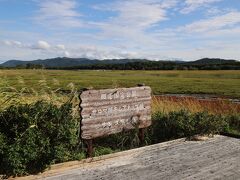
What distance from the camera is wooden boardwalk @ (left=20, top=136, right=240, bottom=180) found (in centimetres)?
679

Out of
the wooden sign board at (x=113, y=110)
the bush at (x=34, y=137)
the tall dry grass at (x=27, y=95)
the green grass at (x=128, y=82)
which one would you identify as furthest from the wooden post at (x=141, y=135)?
the bush at (x=34, y=137)

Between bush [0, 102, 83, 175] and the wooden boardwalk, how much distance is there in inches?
11.2

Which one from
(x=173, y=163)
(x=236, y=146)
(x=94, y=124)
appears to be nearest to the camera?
(x=173, y=163)

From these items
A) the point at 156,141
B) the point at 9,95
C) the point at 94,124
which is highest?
the point at 9,95

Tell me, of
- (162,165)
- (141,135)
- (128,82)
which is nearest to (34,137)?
(162,165)

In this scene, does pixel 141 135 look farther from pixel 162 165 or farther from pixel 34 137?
pixel 34 137

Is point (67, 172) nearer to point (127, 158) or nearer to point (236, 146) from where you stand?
point (127, 158)

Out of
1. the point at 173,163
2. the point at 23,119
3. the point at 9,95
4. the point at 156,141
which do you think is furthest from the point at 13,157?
the point at 156,141

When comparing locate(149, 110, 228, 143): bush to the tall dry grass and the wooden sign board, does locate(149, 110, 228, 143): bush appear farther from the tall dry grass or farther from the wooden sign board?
the tall dry grass

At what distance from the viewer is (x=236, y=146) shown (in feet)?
29.9

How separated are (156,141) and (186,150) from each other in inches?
51.1

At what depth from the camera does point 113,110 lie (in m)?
8.66

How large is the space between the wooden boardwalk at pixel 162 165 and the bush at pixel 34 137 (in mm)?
286

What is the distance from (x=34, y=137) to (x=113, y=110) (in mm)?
2329
